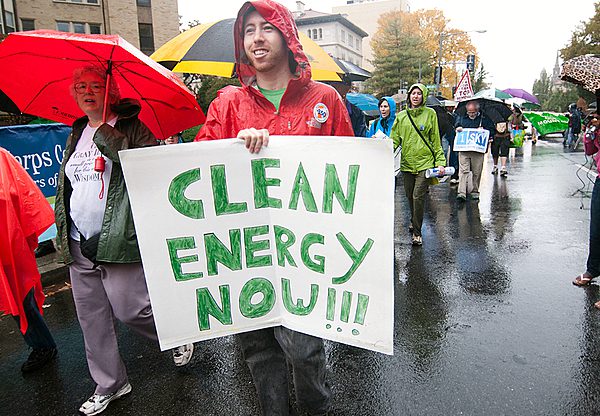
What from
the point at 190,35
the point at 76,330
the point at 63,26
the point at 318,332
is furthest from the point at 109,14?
the point at 318,332

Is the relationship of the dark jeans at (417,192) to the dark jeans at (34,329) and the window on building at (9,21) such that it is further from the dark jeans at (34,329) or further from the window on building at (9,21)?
the window on building at (9,21)

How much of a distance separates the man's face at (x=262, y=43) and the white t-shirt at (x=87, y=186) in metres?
1.05

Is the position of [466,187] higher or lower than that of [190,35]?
lower

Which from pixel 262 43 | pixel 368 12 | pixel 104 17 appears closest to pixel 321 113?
pixel 262 43

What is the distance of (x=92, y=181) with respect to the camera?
8.84 feet

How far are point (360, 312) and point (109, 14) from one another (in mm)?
39859

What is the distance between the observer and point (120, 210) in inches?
104

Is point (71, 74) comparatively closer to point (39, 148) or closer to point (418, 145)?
point (39, 148)

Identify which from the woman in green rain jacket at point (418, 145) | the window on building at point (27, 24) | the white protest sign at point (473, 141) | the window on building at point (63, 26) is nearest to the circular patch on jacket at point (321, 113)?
the woman in green rain jacket at point (418, 145)

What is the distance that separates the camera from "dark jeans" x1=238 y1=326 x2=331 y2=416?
226 cm

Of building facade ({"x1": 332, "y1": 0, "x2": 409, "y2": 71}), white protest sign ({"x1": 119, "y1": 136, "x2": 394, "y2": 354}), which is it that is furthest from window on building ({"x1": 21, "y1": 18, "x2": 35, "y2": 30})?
building facade ({"x1": 332, "y1": 0, "x2": 409, "y2": 71})

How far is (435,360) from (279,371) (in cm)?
148

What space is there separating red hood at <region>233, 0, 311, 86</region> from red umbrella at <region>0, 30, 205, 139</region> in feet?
1.83

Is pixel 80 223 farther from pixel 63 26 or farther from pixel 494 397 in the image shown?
pixel 63 26
